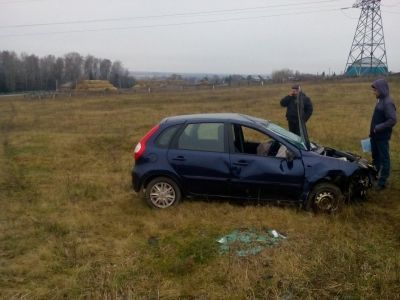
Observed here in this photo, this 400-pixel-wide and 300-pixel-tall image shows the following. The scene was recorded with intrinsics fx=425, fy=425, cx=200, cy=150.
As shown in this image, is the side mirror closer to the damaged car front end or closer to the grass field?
the damaged car front end

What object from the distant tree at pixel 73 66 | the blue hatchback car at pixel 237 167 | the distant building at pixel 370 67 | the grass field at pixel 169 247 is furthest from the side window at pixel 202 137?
the distant tree at pixel 73 66

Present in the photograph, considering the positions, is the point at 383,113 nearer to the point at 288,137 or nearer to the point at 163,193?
the point at 288,137

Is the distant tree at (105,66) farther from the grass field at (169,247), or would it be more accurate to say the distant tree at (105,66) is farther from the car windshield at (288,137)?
the car windshield at (288,137)

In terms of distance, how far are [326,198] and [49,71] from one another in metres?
99.2

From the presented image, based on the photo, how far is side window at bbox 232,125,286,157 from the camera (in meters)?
6.32

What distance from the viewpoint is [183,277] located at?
434 cm

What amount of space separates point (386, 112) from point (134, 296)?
5323 millimetres

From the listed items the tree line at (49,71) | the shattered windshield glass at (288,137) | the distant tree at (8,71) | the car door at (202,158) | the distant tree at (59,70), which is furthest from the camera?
the distant tree at (59,70)

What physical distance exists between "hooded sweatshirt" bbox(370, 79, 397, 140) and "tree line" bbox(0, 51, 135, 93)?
78332mm

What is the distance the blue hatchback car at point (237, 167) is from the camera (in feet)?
20.0

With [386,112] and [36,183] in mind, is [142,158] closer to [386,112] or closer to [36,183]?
[36,183]

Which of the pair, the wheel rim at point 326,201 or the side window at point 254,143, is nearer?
the wheel rim at point 326,201

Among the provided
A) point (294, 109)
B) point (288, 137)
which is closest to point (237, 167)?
point (288, 137)

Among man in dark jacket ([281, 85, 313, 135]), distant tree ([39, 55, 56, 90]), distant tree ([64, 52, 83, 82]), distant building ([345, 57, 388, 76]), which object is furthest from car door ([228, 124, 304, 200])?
distant tree ([64, 52, 83, 82])
